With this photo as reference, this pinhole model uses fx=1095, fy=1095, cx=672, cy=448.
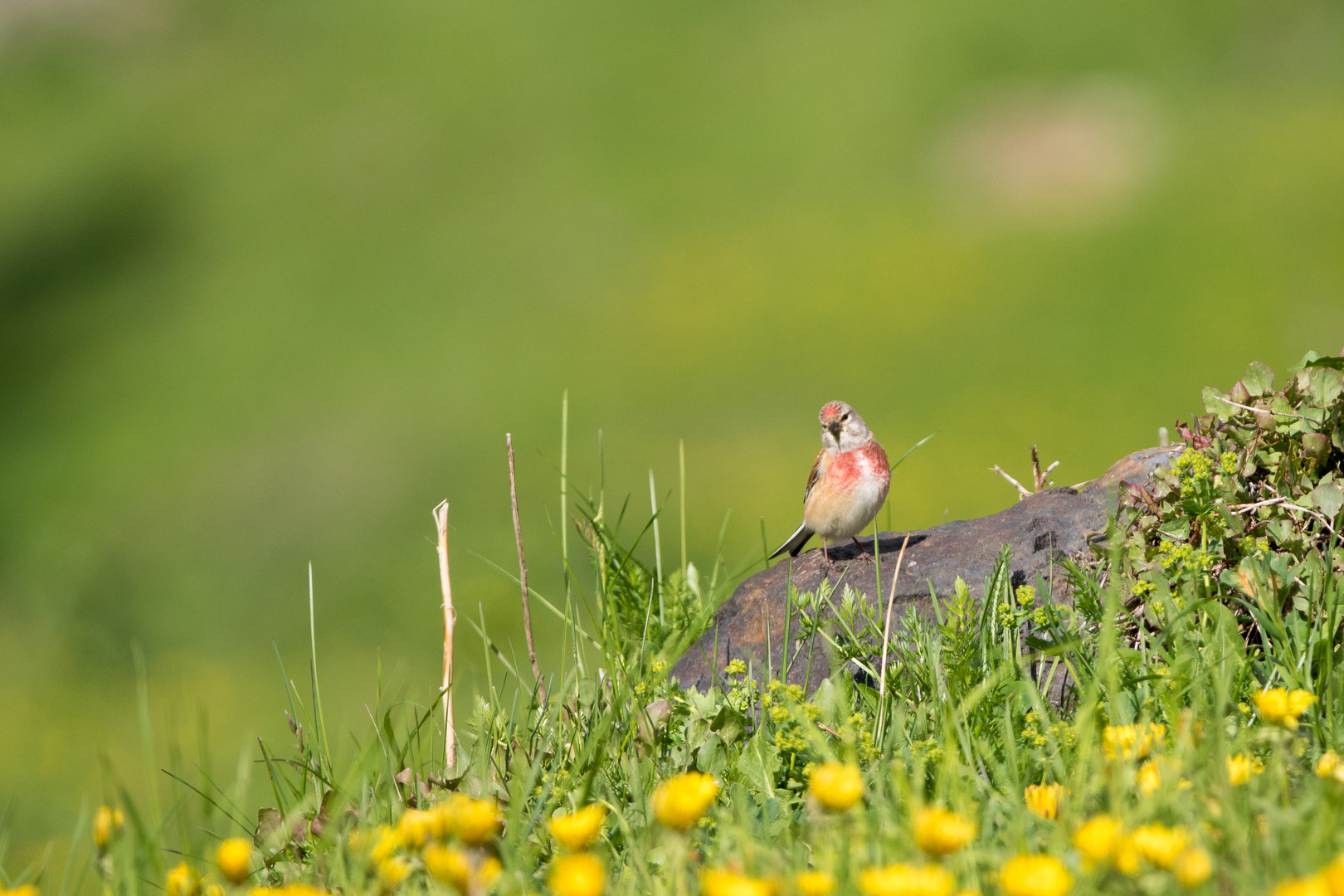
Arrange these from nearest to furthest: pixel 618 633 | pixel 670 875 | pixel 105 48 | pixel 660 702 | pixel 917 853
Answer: pixel 917 853 < pixel 670 875 < pixel 660 702 < pixel 618 633 < pixel 105 48

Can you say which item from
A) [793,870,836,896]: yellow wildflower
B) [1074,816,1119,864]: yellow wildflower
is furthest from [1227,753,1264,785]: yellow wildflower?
[793,870,836,896]: yellow wildflower

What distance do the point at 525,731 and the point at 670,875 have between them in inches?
36.3

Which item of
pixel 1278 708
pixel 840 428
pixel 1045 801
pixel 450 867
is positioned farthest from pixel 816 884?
pixel 840 428

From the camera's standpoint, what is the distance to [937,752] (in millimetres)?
2137

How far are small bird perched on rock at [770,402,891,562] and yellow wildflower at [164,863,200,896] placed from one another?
2390 mm

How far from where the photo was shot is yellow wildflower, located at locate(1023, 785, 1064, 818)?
1804 mm

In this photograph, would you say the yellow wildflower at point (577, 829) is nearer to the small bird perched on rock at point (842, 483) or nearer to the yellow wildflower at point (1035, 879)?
the yellow wildflower at point (1035, 879)

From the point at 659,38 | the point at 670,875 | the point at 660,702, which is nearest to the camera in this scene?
the point at 670,875

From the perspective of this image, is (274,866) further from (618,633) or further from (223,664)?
(223,664)

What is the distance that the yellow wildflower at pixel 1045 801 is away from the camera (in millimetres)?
1804

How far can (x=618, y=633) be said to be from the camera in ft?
9.64

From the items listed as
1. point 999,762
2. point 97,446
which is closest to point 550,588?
point 97,446

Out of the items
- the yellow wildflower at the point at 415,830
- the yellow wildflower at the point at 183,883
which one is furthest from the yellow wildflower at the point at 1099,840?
the yellow wildflower at the point at 183,883

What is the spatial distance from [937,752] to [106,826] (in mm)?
1468
